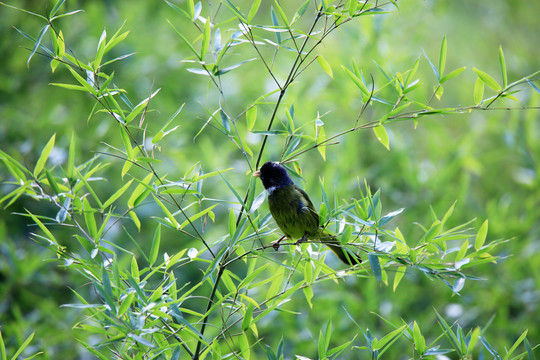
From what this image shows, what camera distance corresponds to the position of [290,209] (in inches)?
93.0

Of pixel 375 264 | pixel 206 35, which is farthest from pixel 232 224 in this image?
pixel 206 35

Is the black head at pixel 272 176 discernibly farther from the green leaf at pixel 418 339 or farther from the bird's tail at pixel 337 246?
the green leaf at pixel 418 339

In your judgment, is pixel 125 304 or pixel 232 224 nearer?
pixel 125 304

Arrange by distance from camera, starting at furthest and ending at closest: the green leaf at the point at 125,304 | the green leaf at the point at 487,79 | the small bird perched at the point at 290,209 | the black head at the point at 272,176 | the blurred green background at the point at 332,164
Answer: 1. the blurred green background at the point at 332,164
2. the black head at the point at 272,176
3. the small bird perched at the point at 290,209
4. the green leaf at the point at 487,79
5. the green leaf at the point at 125,304

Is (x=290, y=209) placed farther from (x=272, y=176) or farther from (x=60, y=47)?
(x=60, y=47)

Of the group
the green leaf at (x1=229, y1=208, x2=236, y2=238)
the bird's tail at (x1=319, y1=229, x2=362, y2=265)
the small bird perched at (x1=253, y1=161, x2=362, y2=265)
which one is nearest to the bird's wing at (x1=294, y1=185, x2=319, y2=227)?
the small bird perched at (x1=253, y1=161, x2=362, y2=265)

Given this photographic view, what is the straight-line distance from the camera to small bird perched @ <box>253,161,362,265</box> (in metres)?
2.26

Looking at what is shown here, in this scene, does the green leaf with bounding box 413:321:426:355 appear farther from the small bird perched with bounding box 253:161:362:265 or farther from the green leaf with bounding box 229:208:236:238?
the green leaf with bounding box 229:208:236:238

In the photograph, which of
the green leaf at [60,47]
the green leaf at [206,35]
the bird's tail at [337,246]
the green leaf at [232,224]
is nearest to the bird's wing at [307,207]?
the bird's tail at [337,246]

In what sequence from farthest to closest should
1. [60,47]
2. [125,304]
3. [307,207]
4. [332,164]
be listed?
[332,164], [307,207], [60,47], [125,304]

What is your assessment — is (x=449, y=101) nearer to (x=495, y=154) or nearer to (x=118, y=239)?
(x=495, y=154)

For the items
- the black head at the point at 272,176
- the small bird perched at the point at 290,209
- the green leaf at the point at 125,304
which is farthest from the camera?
the black head at the point at 272,176

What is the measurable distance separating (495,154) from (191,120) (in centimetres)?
281

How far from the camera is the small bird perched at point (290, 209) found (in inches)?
89.0
